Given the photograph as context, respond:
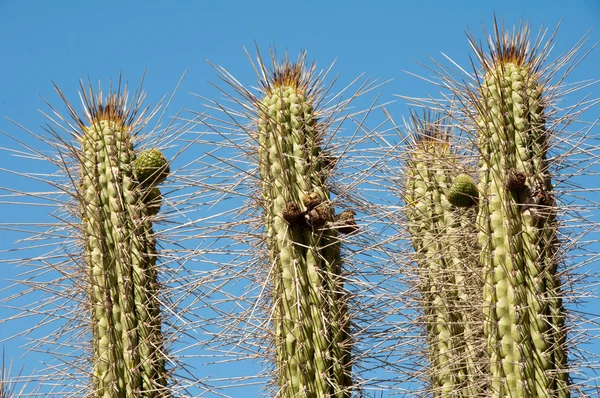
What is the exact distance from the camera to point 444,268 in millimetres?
6719

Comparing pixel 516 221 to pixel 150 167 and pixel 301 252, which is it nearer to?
pixel 301 252

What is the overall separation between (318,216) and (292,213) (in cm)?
15

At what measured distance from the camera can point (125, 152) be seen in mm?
6523

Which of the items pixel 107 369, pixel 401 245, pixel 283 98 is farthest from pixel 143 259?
pixel 401 245

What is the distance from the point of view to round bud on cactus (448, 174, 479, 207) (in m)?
5.95

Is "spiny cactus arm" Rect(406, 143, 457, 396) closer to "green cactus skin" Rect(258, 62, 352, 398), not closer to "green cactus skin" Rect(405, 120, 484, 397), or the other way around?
"green cactus skin" Rect(405, 120, 484, 397)

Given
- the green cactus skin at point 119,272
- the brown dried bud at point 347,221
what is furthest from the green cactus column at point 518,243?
Result: the green cactus skin at point 119,272

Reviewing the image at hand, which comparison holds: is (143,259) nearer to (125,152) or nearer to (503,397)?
(125,152)

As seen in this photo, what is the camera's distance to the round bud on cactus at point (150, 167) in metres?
6.46

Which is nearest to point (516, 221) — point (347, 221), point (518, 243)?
point (518, 243)

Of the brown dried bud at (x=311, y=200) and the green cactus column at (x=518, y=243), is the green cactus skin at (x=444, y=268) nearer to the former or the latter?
the green cactus column at (x=518, y=243)

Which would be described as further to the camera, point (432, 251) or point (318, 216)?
point (432, 251)

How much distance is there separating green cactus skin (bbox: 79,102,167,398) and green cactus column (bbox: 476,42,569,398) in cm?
186

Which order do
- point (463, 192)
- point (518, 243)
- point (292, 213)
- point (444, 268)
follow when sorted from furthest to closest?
1. point (444, 268)
2. point (463, 192)
3. point (292, 213)
4. point (518, 243)
